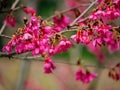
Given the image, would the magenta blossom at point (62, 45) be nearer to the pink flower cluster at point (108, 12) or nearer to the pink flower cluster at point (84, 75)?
the pink flower cluster at point (108, 12)

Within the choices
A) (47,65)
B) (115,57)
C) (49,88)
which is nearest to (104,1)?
(47,65)

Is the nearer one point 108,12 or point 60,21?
point 108,12

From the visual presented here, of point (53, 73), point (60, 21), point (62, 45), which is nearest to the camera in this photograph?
point (62, 45)

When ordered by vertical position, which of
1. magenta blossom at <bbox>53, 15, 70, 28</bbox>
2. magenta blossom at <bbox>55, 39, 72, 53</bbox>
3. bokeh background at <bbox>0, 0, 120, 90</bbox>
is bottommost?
bokeh background at <bbox>0, 0, 120, 90</bbox>

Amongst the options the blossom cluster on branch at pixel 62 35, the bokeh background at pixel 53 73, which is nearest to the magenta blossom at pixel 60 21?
the bokeh background at pixel 53 73

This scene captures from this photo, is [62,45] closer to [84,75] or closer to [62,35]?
[62,35]

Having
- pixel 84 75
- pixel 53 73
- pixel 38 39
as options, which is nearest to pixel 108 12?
pixel 38 39

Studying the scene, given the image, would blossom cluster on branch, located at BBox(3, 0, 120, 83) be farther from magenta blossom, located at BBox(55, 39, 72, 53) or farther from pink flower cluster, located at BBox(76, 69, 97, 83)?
pink flower cluster, located at BBox(76, 69, 97, 83)

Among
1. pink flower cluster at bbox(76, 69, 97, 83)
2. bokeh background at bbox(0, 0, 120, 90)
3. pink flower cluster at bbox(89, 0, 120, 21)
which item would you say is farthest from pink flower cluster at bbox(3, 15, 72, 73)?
pink flower cluster at bbox(76, 69, 97, 83)

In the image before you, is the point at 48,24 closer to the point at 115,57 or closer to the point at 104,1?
the point at 104,1
